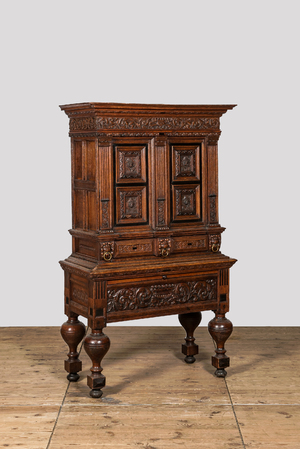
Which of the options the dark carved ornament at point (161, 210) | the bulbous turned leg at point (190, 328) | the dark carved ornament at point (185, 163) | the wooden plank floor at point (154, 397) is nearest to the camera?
the wooden plank floor at point (154, 397)

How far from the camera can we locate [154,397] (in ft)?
18.1

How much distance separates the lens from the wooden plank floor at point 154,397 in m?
4.84

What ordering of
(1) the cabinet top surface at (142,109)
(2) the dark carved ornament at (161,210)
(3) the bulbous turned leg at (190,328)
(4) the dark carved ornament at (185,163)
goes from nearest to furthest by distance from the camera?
(1) the cabinet top surface at (142,109) < (2) the dark carved ornament at (161,210) < (4) the dark carved ornament at (185,163) < (3) the bulbous turned leg at (190,328)

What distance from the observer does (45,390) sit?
5676mm

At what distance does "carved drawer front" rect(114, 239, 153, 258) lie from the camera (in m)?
5.54

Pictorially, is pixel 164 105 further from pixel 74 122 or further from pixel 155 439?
pixel 155 439

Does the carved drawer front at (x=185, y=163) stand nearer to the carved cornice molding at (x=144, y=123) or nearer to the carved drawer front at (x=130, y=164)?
the carved cornice molding at (x=144, y=123)

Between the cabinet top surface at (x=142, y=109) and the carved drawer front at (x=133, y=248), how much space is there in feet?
2.94

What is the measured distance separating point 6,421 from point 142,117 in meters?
2.23

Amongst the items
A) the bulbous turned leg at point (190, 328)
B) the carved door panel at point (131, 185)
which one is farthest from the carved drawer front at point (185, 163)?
the bulbous turned leg at point (190, 328)

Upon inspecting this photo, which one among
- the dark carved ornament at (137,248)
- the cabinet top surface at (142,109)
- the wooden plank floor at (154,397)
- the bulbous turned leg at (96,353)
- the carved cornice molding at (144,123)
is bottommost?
the wooden plank floor at (154,397)

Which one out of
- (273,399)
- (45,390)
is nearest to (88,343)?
(45,390)

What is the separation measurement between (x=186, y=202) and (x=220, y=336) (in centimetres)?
104

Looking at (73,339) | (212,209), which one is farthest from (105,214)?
(73,339)
